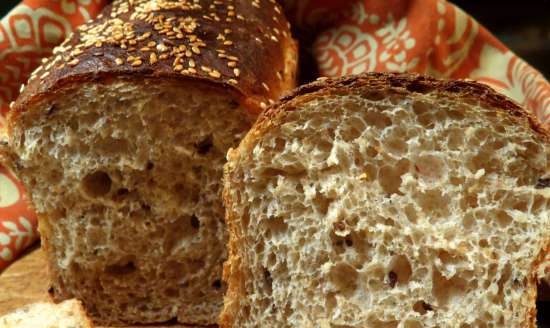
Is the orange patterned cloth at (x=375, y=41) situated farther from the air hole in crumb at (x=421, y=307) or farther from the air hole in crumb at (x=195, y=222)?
the air hole in crumb at (x=421, y=307)

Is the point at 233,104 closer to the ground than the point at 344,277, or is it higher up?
higher up

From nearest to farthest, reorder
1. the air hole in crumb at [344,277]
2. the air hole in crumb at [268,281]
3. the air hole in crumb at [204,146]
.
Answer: the air hole in crumb at [344,277] → the air hole in crumb at [268,281] → the air hole in crumb at [204,146]

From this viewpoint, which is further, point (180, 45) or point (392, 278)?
point (180, 45)

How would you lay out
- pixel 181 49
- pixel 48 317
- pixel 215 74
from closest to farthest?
pixel 48 317 < pixel 215 74 < pixel 181 49

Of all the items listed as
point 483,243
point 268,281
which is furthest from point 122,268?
point 483,243

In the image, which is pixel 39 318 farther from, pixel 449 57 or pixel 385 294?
pixel 449 57

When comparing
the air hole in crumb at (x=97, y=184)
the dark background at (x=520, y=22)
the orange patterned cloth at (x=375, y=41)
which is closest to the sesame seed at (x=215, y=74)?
the air hole in crumb at (x=97, y=184)

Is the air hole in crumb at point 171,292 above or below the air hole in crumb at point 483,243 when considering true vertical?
below

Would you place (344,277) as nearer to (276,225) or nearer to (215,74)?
(276,225)
